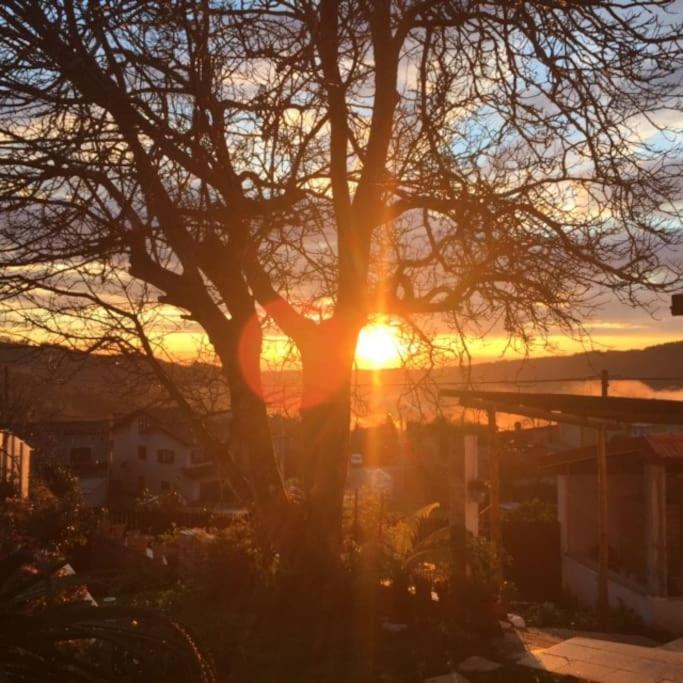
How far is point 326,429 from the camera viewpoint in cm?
883

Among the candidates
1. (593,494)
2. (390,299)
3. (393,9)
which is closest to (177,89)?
(393,9)

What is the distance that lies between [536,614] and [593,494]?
740 centimetres

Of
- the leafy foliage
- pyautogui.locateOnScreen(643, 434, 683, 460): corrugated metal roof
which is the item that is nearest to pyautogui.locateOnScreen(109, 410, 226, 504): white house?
the leafy foliage

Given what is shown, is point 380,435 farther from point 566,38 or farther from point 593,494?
point 566,38

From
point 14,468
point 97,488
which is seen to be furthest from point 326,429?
point 97,488

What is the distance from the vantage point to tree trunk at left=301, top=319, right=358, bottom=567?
872 cm

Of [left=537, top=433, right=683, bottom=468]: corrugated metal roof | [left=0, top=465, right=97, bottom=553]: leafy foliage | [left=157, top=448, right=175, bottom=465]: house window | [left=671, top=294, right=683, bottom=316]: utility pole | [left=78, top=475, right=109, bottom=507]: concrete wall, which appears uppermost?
[left=671, top=294, right=683, bottom=316]: utility pole

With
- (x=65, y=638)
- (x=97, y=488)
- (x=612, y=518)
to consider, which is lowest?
(x=97, y=488)

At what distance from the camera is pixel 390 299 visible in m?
9.33

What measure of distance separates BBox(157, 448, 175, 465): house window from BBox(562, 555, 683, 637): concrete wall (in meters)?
33.8

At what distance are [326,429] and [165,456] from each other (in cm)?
4458

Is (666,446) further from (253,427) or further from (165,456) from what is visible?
(165,456)

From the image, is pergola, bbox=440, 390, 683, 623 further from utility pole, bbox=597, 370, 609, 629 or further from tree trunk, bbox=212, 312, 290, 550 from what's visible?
tree trunk, bbox=212, 312, 290, 550

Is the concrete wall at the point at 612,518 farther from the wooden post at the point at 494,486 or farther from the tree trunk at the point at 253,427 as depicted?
the tree trunk at the point at 253,427
